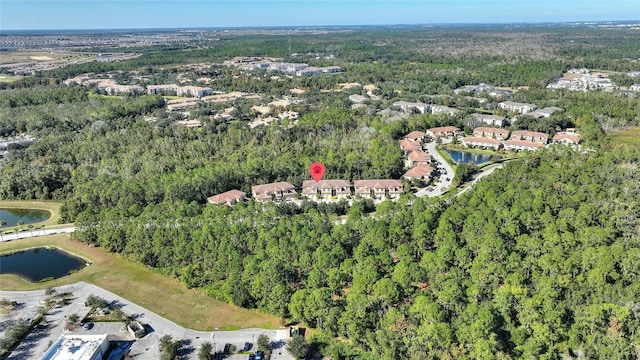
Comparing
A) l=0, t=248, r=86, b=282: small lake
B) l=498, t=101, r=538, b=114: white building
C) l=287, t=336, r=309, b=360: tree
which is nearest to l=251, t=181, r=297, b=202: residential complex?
l=0, t=248, r=86, b=282: small lake

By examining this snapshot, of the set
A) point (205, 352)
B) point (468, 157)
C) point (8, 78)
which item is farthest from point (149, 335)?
point (8, 78)

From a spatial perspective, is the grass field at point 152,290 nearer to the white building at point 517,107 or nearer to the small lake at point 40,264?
the small lake at point 40,264

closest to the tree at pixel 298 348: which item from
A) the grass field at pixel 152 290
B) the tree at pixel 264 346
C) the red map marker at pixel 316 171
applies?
the tree at pixel 264 346

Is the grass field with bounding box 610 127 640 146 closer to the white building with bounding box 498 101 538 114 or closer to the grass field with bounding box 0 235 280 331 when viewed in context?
the white building with bounding box 498 101 538 114

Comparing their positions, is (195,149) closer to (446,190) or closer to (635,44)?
(446,190)

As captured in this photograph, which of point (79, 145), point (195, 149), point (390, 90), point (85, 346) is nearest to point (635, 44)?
point (390, 90)
